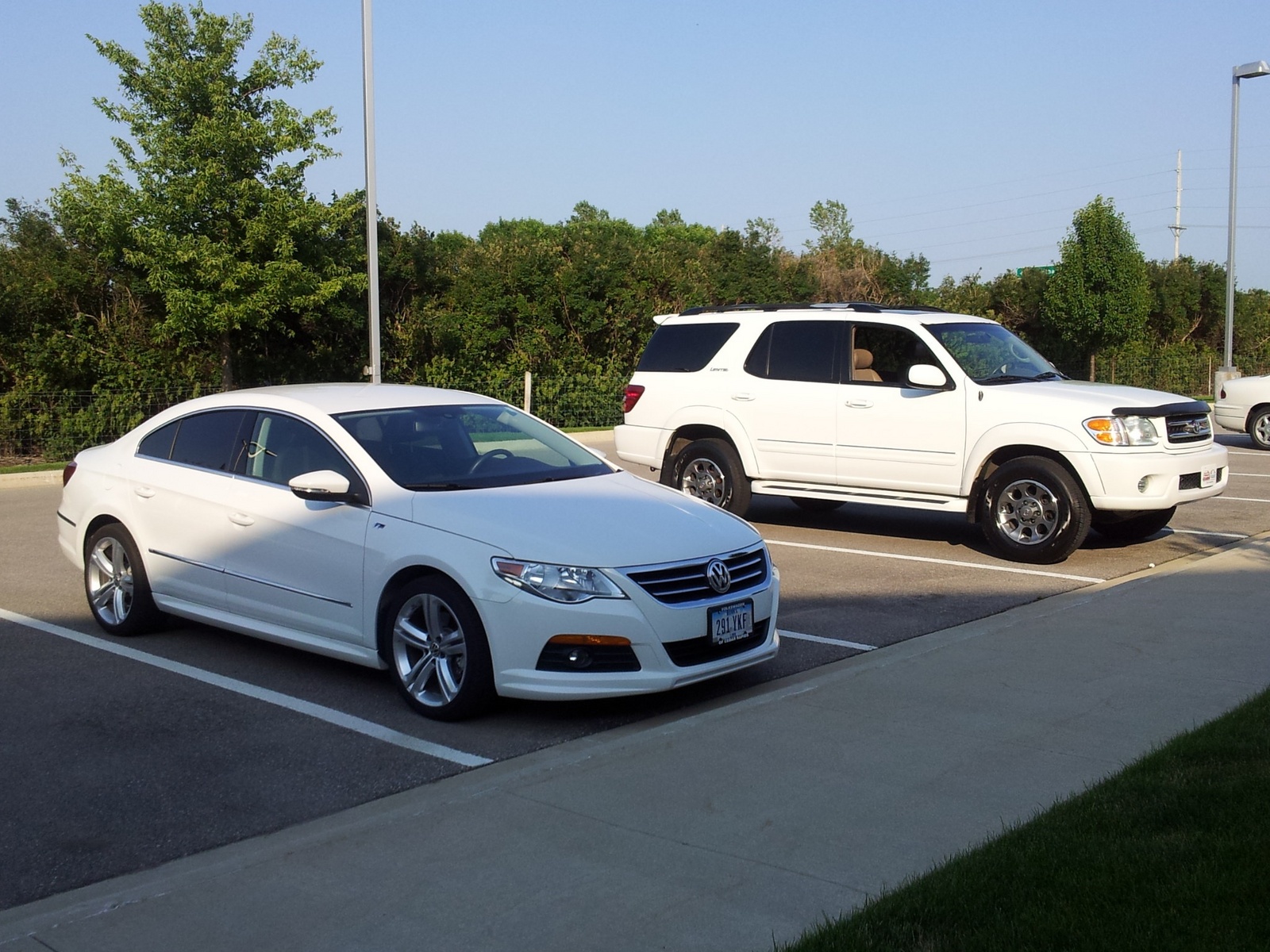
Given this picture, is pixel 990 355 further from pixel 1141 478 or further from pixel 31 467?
pixel 31 467

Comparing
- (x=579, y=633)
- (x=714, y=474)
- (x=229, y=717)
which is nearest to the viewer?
(x=579, y=633)

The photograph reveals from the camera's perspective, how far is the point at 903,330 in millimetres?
11609

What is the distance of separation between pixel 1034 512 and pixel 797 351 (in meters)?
2.86

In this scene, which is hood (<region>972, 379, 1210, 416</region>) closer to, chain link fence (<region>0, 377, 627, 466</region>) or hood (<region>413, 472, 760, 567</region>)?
hood (<region>413, 472, 760, 567</region>)

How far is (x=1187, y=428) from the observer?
10.8 metres

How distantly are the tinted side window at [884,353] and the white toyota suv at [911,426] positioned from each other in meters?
0.01

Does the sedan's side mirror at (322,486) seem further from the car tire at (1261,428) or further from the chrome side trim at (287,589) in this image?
the car tire at (1261,428)

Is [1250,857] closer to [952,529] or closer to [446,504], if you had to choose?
[446,504]

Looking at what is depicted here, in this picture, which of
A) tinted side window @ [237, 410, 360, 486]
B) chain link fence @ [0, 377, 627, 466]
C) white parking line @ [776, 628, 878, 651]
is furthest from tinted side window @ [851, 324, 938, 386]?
chain link fence @ [0, 377, 627, 466]

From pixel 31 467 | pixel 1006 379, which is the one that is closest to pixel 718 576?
pixel 1006 379

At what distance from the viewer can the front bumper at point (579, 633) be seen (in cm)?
575

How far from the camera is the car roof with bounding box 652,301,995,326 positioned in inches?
460

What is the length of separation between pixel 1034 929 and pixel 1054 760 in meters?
1.89

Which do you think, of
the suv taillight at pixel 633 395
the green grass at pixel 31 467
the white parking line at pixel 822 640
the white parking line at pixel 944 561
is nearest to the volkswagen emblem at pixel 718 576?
the white parking line at pixel 822 640
